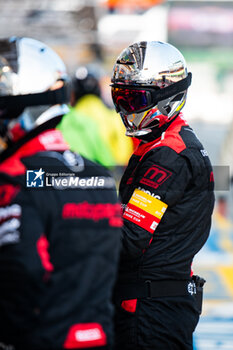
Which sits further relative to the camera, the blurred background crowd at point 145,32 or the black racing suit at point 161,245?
the blurred background crowd at point 145,32

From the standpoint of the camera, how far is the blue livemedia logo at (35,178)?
237cm

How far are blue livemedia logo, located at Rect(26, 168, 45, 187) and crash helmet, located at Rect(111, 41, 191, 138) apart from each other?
1.29 m

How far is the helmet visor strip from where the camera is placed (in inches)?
143

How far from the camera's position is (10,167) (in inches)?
92.4

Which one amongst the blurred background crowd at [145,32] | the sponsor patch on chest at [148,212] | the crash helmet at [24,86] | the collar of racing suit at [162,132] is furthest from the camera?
the blurred background crowd at [145,32]

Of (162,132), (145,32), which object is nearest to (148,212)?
(162,132)

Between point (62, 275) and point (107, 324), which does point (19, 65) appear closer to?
point (62, 275)

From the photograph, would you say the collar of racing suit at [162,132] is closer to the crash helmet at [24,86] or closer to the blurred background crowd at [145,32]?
the crash helmet at [24,86]

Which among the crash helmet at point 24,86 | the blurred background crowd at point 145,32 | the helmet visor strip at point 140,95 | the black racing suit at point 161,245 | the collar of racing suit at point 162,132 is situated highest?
the crash helmet at point 24,86

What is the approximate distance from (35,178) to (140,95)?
1.34 meters

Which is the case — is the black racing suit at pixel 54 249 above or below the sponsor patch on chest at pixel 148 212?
above

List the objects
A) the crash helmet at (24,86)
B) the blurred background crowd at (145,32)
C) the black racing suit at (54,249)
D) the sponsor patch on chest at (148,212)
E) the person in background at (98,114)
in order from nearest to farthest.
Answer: the black racing suit at (54,249) < the crash helmet at (24,86) < the sponsor patch on chest at (148,212) < the person in background at (98,114) < the blurred background crowd at (145,32)

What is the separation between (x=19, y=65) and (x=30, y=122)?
0.87 ft

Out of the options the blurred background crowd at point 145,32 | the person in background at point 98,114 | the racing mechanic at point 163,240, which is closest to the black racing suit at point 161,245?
the racing mechanic at point 163,240
